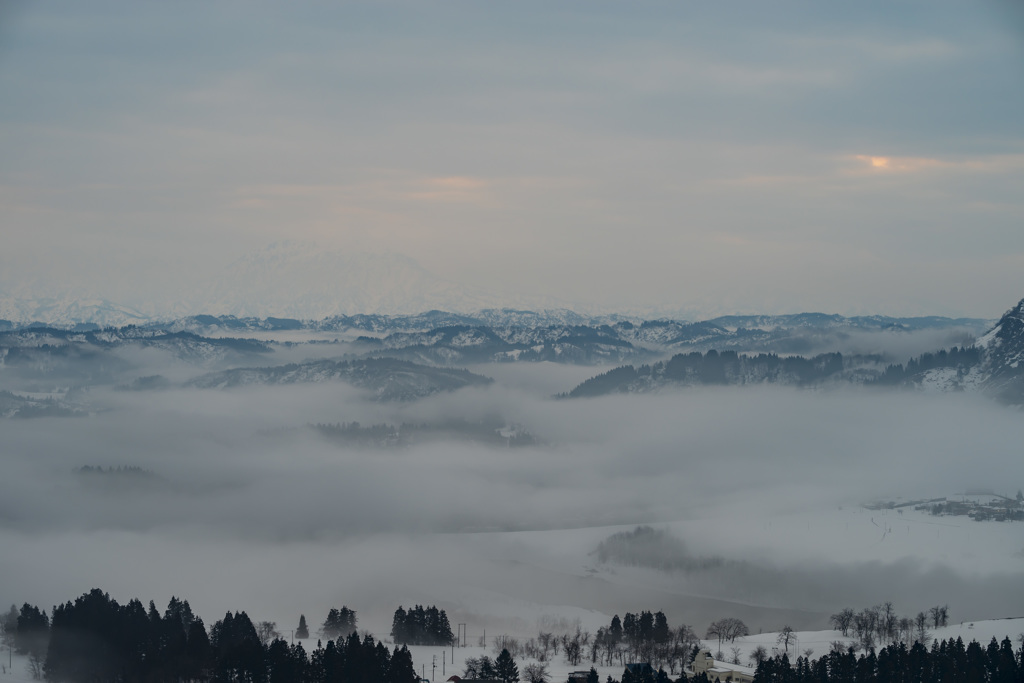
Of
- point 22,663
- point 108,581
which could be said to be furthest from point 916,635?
point 108,581

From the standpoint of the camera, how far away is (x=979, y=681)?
100000mm

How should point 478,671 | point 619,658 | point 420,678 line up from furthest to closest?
point 619,658
point 478,671
point 420,678

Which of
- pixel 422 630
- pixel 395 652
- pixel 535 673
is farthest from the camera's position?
pixel 422 630

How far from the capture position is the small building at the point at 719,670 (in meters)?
111

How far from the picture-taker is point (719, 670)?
368 feet

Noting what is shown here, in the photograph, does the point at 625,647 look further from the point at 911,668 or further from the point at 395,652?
the point at 911,668

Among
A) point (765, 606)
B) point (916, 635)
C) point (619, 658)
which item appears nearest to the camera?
point (619, 658)

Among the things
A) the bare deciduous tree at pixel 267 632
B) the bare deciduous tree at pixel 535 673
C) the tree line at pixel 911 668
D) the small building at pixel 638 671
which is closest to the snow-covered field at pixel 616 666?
the bare deciduous tree at pixel 535 673

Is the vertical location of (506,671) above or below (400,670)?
below

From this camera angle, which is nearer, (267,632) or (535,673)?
(535,673)

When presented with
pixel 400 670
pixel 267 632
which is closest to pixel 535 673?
pixel 400 670

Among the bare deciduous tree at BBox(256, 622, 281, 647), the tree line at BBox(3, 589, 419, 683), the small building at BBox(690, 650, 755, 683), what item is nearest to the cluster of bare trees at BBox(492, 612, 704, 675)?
the small building at BBox(690, 650, 755, 683)

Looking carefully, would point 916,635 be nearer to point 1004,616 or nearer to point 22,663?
point 1004,616

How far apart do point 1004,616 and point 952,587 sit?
23427mm
